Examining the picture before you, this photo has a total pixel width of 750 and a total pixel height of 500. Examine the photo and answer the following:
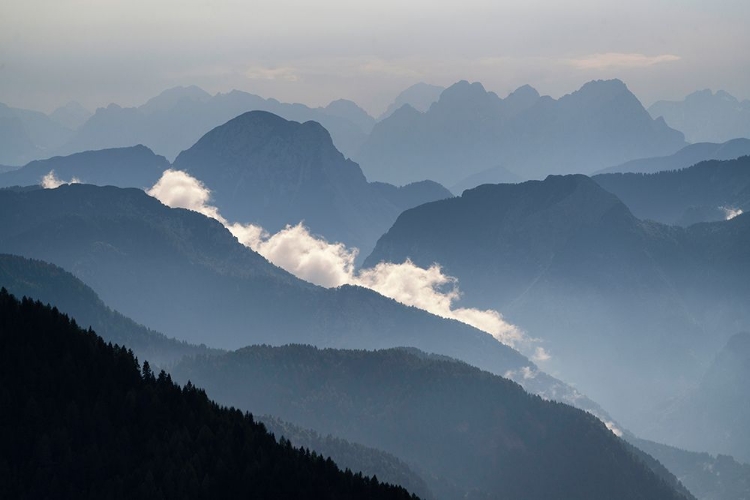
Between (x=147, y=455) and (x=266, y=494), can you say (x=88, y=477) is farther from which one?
(x=266, y=494)

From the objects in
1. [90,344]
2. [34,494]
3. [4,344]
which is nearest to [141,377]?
[90,344]

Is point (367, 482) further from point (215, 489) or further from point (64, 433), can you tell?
point (64, 433)

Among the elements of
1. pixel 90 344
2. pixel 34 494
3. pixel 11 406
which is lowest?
pixel 34 494

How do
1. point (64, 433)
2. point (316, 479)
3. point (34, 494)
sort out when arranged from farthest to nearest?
point (316, 479) < point (64, 433) < point (34, 494)

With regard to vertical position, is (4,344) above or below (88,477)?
above

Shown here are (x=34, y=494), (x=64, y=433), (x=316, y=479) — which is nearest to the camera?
(x=34, y=494)

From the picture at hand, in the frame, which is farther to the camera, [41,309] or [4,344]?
[41,309]
